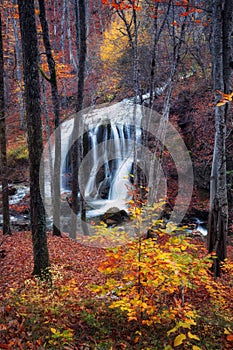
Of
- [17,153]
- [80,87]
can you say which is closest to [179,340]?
[80,87]

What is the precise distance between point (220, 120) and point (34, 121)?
4.24m

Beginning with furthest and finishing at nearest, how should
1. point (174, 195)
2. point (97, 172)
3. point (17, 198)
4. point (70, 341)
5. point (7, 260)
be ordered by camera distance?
point (97, 172)
point (17, 198)
point (174, 195)
point (7, 260)
point (70, 341)

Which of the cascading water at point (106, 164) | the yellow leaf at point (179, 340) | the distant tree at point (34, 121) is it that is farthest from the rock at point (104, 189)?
the yellow leaf at point (179, 340)

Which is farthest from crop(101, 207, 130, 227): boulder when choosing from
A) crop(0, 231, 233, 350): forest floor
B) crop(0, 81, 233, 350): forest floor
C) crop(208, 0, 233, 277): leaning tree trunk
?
crop(208, 0, 233, 277): leaning tree trunk

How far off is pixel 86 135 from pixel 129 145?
3.03 m

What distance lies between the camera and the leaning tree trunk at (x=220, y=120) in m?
6.09

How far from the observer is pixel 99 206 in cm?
1507

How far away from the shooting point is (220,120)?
6172mm

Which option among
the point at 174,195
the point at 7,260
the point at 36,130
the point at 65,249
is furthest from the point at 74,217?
the point at 174,195

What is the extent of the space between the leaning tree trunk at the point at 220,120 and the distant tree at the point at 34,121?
4.02 metres

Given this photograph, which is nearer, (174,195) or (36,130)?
(36,130)

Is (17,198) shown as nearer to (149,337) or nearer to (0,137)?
(0,137)

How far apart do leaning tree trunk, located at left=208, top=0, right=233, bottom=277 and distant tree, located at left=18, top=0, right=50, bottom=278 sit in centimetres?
402

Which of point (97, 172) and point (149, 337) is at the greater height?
point (149, 337)
